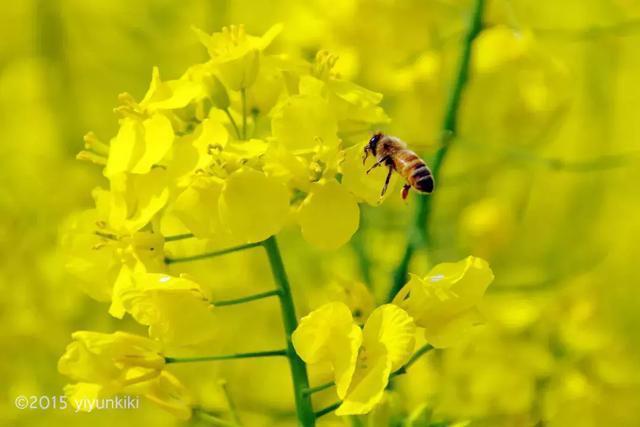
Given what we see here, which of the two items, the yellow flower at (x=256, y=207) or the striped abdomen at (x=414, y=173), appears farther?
the striped abdomen at (x=414, y=173)

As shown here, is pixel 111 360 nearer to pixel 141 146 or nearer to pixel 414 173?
pixel 141 146

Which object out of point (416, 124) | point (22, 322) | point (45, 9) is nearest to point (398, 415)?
point (416, 124)

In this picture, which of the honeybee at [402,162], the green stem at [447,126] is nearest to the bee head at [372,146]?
the honeybee at [402,162]

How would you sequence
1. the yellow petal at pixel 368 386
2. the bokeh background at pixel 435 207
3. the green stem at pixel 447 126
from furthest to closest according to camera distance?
1. the bokeh background at pixel 435 207
2. the green stem at pixel 447 126
3. the yellow petal at pixel 368 386

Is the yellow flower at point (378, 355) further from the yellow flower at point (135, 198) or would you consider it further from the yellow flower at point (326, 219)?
the yellow flower at point (135, 198)

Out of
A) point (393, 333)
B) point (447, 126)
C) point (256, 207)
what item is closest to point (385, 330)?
point (393, 333)
